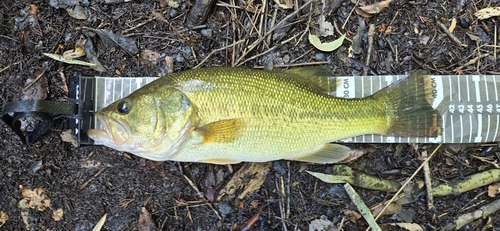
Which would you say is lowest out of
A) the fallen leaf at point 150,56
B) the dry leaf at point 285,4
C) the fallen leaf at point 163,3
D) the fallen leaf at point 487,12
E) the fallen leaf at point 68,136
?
→ the fallen leaf at point 68,136

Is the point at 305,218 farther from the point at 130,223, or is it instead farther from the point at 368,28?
the point at 368,28

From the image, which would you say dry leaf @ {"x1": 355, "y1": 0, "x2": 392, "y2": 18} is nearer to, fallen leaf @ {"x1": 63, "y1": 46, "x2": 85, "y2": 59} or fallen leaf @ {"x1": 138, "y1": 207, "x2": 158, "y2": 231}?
fallen leaf @ {"x1": 63, "y1": 46, "x2": 85, "y2": 59}

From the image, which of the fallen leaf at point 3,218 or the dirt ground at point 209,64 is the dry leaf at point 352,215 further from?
the fallen leaf at point 3,218

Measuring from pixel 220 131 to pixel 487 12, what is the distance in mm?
3253

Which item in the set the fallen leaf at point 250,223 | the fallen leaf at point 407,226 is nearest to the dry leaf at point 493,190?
the fallen leaf at point 407,226

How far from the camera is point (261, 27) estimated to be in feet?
13.4

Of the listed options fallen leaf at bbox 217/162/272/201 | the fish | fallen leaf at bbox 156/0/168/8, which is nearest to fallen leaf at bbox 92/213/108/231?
the fish

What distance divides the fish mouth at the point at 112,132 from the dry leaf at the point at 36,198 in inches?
48.8

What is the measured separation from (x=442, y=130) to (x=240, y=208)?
2234 millimetres

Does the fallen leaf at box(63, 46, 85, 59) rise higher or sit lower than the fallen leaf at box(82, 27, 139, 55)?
lower

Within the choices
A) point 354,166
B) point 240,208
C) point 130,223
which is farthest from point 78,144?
point 354,166

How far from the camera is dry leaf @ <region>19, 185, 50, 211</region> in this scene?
396 centimetres

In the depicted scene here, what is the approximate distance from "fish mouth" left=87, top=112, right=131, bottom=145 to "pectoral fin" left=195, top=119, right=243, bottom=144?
2.04 feet

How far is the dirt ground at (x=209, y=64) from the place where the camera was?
396 centimetres
